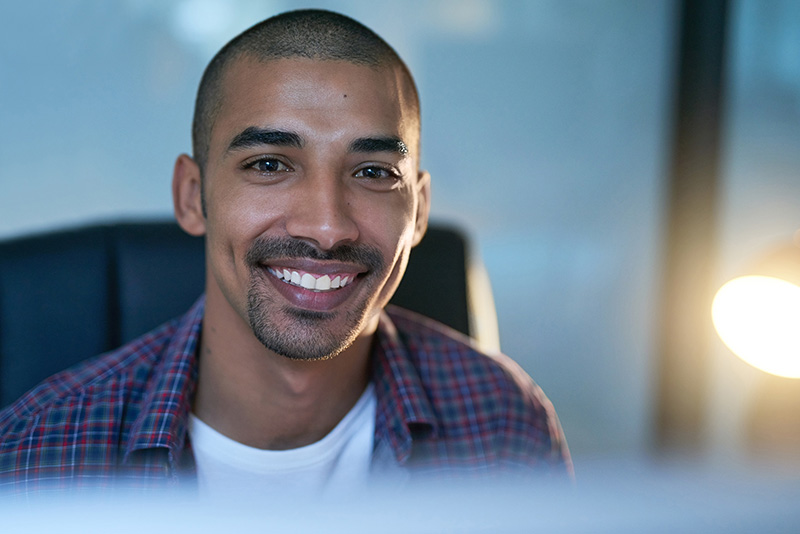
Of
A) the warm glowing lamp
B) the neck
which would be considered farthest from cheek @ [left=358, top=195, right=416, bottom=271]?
the warm glowing lamp

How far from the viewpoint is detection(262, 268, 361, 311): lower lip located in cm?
118

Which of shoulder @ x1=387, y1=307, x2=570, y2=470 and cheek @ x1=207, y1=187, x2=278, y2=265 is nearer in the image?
cheek @ x1=207, y1=187, x2=278, y2=265

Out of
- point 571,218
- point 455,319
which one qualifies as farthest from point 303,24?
point 571,218

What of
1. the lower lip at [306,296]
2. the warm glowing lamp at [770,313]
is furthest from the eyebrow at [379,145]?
the warm glowing lamp at [770,313]

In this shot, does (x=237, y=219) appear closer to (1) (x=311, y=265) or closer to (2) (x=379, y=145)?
(1) (x=311, y=265)

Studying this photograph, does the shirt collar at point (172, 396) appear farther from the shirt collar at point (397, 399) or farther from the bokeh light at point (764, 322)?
the bokeh light at point (764, 322)

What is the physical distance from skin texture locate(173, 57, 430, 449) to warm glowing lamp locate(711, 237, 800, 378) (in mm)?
733

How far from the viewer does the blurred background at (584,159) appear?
6.84 feet

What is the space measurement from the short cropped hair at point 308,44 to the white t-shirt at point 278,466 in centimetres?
50

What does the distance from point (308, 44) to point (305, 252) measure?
0.35m

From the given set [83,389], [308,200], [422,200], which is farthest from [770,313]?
[83,389]

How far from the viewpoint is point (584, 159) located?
256 centimetres

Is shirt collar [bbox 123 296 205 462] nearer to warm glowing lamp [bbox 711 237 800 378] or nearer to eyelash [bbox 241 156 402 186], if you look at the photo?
eyelash [bbox 241 156 402 186]

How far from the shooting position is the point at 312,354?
1171mm
